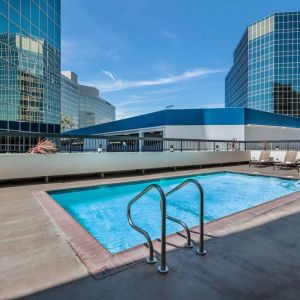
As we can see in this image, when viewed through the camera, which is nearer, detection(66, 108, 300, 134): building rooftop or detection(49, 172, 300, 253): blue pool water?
detection(49, 172, 300, 253): blue pool water

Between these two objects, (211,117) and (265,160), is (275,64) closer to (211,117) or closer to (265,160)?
(211,117)

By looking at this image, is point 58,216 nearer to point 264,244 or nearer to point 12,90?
point 264,244

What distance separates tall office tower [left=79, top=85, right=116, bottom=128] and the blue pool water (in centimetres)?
10607

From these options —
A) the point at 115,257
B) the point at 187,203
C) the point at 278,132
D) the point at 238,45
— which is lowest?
the point at 187,203

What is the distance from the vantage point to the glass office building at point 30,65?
16.6 metres

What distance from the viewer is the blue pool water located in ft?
14.7

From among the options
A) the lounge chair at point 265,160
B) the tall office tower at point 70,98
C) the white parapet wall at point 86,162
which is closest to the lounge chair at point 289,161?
the lounge chair at point 265,160

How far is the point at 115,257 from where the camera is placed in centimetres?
264

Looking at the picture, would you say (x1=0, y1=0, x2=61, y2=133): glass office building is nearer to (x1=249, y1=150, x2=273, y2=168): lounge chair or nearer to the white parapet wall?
the white parapet wall

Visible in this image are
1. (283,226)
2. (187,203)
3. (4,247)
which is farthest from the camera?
(187,203)

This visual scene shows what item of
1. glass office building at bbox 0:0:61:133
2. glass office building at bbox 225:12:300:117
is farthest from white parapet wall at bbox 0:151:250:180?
glass office building at bbox 225:12:300:117

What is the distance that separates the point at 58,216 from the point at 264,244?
3.27 meters

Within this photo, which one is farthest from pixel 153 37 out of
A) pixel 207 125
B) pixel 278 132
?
pixel 278 132

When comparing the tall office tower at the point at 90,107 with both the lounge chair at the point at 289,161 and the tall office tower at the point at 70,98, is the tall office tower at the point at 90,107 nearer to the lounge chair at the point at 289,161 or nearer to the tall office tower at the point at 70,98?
the tall office tower at the point at 70,98
